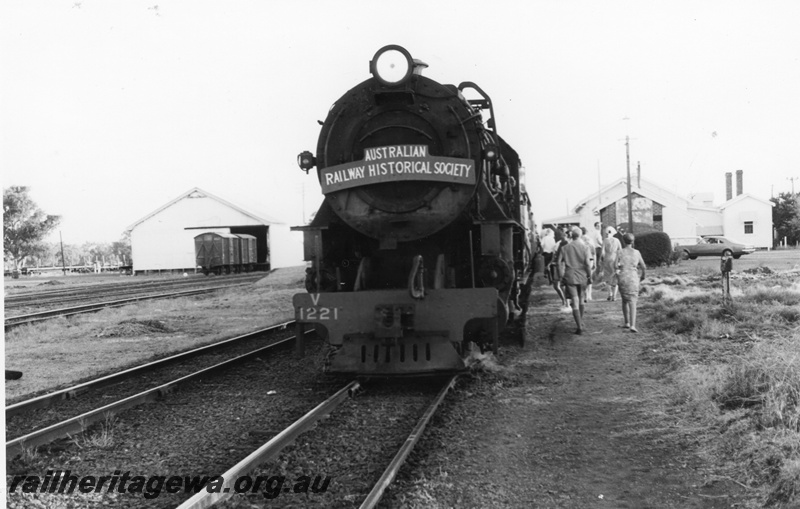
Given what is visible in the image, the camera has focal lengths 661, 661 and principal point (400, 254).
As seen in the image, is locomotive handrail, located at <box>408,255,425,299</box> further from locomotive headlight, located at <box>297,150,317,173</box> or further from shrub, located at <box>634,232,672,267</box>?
shrub, located at <box>634,232,672,267</box>

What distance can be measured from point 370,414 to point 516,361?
2.90 m

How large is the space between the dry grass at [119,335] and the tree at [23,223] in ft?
90.6

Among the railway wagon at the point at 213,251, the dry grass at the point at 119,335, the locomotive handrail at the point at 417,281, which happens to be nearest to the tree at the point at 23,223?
the railway wagon at the point at 213,251

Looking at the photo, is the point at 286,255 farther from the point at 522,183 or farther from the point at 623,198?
the point at 522,183

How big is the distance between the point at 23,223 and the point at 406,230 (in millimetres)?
42734

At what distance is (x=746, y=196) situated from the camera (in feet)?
161

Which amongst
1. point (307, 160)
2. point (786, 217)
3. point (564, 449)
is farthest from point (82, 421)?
point (786, 217)

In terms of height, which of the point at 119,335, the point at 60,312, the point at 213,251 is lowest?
the point at 119,335

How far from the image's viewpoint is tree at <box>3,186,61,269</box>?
40562 millimetres

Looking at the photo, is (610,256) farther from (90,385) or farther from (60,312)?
(60,312)

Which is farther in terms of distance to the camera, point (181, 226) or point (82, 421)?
point (181, 226)

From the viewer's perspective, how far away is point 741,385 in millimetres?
5457

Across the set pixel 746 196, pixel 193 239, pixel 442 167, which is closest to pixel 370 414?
pixel 442 167

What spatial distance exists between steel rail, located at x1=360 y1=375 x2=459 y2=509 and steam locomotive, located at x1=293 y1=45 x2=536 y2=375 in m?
0.80
